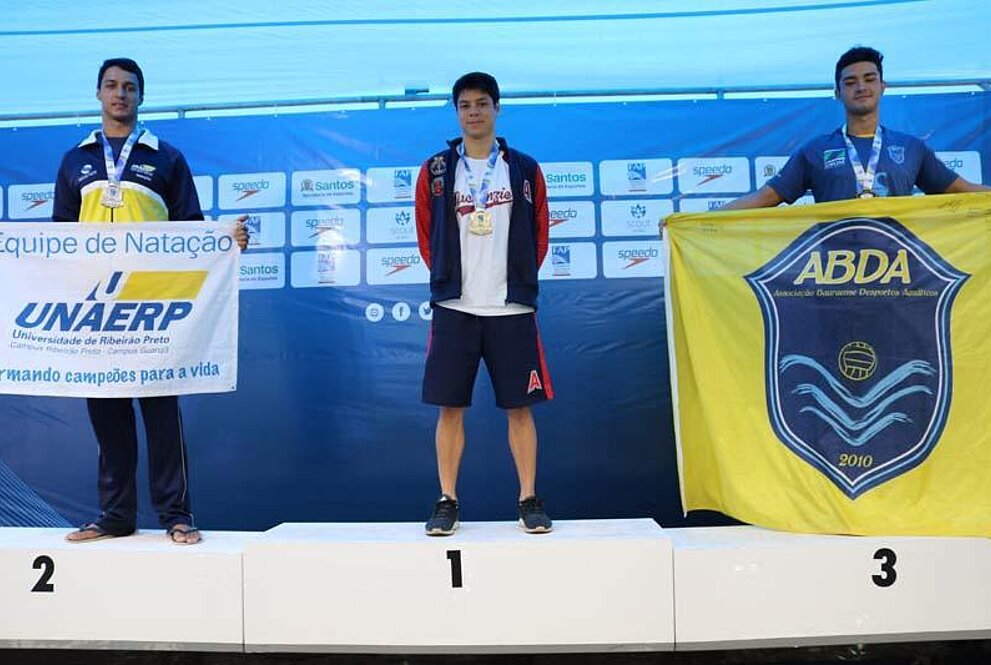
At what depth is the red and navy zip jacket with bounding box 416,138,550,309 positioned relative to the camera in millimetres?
2422

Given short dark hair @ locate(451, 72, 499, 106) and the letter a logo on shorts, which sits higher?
short dark hair @ locate(451, 72, 499, 106)

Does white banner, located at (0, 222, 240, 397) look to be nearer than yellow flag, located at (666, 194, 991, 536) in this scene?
No

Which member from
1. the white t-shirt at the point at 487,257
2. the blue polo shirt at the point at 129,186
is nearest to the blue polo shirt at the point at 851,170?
the white t-shirt at the point at 487,257

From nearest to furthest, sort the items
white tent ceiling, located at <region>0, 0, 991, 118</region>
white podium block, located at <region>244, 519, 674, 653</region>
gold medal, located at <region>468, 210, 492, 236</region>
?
white podium block, located at <region>244, 519, 674, 653</region> < gold medal, located at <region>468, 210, 492, 236</region> < white tent ceiling, located at <region>0, 0, 991, 118</region>

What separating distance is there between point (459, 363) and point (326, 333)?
127 cm

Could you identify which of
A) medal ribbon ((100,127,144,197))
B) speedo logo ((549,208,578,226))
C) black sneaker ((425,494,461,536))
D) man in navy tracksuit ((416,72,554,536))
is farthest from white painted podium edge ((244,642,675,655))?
speedo logo ((549,208,578,226))

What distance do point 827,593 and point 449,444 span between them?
121 centimetres

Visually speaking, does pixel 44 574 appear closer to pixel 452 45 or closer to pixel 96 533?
pixel 96 533

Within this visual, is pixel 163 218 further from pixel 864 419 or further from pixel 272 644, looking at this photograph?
pixel 864 419

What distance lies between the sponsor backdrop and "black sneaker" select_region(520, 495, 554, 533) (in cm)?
106

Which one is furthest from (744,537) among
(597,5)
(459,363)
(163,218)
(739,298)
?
(597,5)

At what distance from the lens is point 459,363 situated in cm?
242

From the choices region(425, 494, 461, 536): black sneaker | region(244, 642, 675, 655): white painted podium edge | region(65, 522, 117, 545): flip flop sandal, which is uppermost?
region(425, 494, 461, 536): black sneaker

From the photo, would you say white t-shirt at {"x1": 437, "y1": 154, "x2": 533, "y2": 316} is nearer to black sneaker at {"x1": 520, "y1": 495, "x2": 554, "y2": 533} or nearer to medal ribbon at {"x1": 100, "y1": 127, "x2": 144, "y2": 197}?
black sneaker at {"x1": 520, "y1": 495, "x2": 554, "y2": 533}
